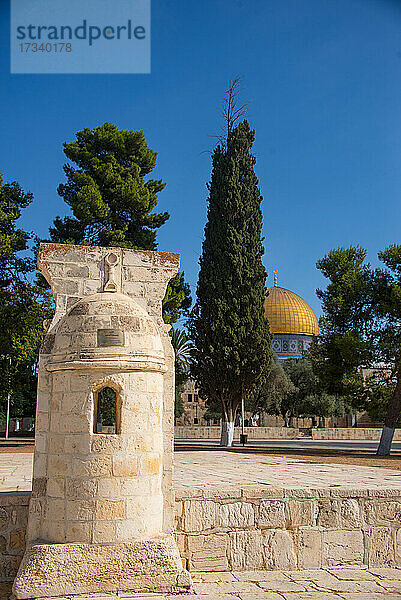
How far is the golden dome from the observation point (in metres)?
50.1

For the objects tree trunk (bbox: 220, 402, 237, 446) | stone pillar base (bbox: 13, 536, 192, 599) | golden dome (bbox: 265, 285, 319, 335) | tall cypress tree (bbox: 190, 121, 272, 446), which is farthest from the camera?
golden dome (bbox: 265, 285, 319, 335)

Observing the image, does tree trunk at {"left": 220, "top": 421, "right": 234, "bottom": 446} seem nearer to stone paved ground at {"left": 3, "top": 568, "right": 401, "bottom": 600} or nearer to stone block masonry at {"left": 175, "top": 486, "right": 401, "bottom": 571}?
stone block masonry at {"left": 175, "top": 486, "right": 401, "bottom": 571}

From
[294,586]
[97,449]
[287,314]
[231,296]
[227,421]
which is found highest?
[287,314]

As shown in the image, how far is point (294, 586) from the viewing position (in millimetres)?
4758

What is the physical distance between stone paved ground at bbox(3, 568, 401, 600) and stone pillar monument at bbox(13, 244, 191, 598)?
0.84ft

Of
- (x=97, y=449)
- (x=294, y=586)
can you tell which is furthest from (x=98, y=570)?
(x=294, y=586)

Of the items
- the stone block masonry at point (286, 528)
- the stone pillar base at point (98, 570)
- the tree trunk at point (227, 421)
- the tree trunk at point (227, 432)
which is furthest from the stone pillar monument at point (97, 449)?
the tree trunk at point (227, 432)

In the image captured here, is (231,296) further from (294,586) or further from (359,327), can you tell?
(294,586)

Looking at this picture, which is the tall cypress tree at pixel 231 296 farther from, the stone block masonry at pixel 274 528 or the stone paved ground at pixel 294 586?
the stone paved ground at pixel 294 586

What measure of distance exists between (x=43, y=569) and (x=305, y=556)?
2.55 meters

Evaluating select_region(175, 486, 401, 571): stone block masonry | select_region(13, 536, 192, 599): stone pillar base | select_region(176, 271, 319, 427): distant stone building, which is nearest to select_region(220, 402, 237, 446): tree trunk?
select_region(175, 486, 401, 571): stone block masonry

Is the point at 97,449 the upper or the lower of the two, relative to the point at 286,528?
upper

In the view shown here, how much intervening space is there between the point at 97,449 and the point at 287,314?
153 ft

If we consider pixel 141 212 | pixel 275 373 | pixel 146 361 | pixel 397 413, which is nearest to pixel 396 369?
pixel 397 413
